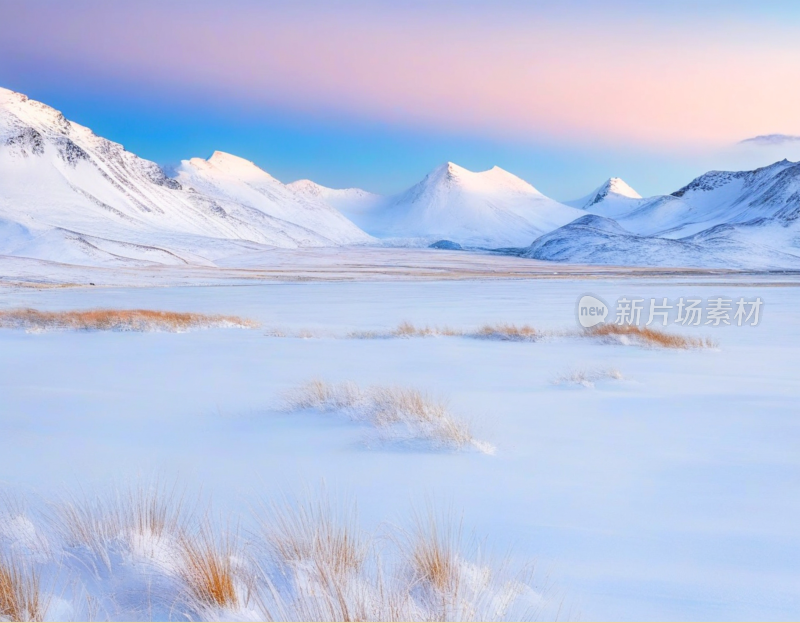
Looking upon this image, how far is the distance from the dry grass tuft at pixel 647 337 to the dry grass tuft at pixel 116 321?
377 inches

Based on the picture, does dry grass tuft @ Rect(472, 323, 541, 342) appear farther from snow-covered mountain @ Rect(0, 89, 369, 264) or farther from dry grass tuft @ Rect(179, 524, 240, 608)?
snow-covered mountain @ Rect(0, 89, 369, 264)

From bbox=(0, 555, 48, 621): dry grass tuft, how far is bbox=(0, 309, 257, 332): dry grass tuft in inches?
600

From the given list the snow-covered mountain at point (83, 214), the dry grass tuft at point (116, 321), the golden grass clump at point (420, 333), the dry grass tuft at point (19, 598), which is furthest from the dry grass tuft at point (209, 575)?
the snow-covered mountain at point (83, 214)

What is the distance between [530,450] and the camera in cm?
605

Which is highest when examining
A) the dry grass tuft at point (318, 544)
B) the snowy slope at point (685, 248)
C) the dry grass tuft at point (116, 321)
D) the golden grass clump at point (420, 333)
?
the snowy slope at point (685, 248)

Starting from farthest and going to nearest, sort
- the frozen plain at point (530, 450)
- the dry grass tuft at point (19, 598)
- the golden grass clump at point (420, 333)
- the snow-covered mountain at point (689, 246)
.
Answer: the snow-covered mountain at point (689, 246) → the golden grass clump at point (420, 333) → the frozen plain at point (530, 450) → the dry grass tuft at point (19, 598)

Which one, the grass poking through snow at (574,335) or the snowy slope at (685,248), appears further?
the snowy slope at (685,248)

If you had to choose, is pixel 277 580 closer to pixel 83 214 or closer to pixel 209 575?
pixel 209 575

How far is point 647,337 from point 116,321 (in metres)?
13.7

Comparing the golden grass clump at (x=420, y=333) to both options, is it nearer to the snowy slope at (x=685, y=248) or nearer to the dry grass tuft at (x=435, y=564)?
the dry grass tuft at (x=435, y=564)

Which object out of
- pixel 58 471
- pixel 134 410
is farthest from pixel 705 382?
pixel 58 471

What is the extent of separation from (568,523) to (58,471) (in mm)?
3939

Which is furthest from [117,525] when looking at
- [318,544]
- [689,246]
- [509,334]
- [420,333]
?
[689,246]

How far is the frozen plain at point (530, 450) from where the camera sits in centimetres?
361
